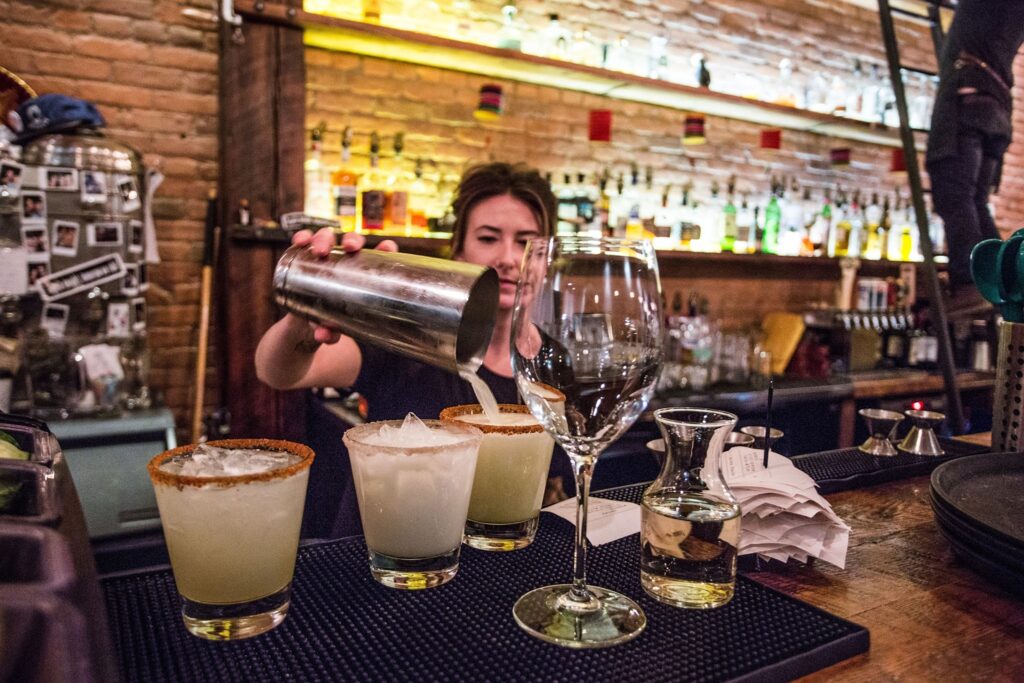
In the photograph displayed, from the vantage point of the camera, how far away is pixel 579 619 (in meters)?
0.64

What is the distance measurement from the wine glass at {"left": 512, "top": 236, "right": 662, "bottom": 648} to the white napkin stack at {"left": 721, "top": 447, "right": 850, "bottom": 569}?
9.4 inches

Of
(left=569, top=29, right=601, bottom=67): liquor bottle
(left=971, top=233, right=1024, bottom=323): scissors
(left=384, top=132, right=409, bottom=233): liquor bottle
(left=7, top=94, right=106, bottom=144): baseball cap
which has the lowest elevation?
(left=971, top=233, right=1024, bottom=323): scissors

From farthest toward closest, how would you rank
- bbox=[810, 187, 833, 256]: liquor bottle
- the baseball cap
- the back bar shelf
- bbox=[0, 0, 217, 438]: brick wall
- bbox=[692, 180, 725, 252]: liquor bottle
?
1. bbox=[810, 187, 833, 256]: liquor bottle
2. bbox=[692, 180, 725, 252]: liquor bottle
3. the back bar shelf
4. bbox=[0, 0, 217, 438]: brick wall
5. the baseball cap

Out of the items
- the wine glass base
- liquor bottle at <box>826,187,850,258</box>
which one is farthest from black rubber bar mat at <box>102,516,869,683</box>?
liquor bottle at <box>826,187,850,258</box>

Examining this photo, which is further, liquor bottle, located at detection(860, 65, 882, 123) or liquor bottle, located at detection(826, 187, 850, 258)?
liquor bottle, located at detection(860, 65, 882, 123)

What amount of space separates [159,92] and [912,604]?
2911mm

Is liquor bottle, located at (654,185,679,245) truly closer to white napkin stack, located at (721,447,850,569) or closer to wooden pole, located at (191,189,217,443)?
wooden pole, located at (191,189,217,443)

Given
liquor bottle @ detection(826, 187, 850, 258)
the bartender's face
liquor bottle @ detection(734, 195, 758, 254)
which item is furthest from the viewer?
liquor bottle @ detection(826, 187, 850, 258)

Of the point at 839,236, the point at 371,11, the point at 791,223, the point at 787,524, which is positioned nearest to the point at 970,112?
the point at 791,223

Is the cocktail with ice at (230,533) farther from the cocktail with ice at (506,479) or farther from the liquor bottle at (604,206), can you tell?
the liquor bottle at (604,206)

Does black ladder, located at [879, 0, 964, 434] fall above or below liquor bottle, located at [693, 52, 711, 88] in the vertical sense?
→ below

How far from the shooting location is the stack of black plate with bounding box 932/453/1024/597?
73 cm

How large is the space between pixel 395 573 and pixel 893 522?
2.25 ft

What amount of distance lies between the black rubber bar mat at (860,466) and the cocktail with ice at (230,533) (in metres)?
0.81
